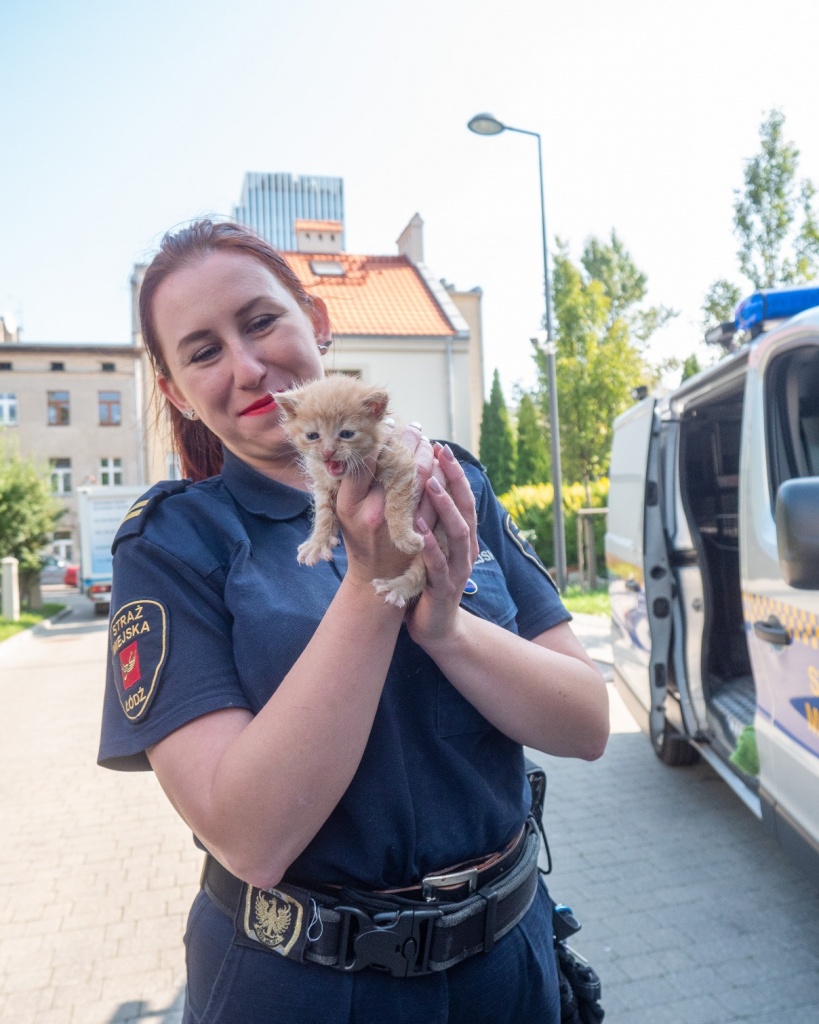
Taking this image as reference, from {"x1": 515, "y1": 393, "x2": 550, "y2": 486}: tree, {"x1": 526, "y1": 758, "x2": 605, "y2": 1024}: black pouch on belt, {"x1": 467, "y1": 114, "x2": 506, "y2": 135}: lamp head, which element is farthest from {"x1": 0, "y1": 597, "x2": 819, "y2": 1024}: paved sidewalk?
{"x1": 515, "y1": 393, "x2": 550, "y2": 486}: tree

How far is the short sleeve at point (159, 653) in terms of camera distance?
1.34 m

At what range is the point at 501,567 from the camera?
179cm

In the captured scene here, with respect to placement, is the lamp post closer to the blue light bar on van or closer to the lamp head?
A: the lamp head

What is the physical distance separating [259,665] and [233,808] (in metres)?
0.26

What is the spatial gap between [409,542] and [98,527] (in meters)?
22.9

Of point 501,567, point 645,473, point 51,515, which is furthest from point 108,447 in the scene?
point 501,567

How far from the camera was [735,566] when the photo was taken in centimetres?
605

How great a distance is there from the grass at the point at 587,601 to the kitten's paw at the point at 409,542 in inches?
516

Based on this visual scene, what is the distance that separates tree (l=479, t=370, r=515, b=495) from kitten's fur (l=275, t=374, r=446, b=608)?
32076 millimetres

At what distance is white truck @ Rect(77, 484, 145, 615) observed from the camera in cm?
2191

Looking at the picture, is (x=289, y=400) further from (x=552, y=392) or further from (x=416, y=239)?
(x=416, y=239)

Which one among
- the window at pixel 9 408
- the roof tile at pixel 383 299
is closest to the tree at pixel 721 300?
the roof tile at pixel 383 299

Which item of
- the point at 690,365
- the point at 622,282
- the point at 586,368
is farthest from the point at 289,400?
the point at 622,282

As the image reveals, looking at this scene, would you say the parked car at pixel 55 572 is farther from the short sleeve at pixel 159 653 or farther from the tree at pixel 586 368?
the short sleeve at pixel 159 653
